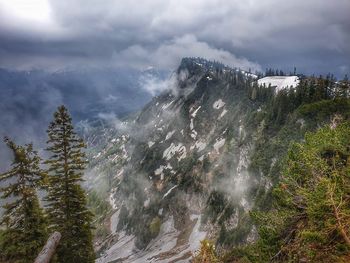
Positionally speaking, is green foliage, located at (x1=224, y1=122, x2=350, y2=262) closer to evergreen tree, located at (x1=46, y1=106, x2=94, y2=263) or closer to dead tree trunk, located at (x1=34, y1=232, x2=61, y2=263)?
dead tree trunk, located at (x1=34, y1=232, x2=61, y2=263)

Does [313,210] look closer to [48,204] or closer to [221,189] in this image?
[48,204]

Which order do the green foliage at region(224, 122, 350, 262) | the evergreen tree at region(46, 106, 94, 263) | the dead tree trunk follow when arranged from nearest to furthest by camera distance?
the green foliage at region(224, 122, 350, 262) → the dead tree trunk → the evergreen tree at region(46, 106, 94, 263)

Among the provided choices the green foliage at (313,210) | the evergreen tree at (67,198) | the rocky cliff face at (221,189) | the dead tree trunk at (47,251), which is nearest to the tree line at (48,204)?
the evergreen tree at (67,198)

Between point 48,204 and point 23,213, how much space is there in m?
4.91

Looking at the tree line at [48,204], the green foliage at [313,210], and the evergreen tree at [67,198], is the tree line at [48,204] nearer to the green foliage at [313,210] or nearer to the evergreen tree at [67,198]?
the evergreen tree at [67,198]

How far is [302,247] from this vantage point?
20.3 meters

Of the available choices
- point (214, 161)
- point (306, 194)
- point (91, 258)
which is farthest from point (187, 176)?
point (306, 194)

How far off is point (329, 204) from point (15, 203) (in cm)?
2667

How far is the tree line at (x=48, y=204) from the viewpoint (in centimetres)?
3225

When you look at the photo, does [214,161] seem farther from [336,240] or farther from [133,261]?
[336,240]

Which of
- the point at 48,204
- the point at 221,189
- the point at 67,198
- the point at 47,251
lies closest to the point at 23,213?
the point at 48,204

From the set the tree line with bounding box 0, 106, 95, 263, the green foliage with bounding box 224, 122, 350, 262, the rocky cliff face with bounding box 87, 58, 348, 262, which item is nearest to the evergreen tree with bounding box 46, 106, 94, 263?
the tree line with bounding box 0, 106, 95, 263

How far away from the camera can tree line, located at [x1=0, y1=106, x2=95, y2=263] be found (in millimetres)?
32250

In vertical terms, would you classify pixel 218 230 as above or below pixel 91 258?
below
